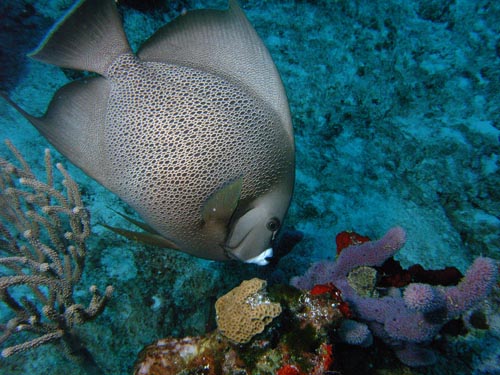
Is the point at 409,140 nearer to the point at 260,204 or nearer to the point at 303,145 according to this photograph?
the point at 303,145

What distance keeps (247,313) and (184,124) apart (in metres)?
1.13

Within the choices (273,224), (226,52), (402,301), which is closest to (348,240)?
(402,301)

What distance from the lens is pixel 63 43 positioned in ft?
5.82

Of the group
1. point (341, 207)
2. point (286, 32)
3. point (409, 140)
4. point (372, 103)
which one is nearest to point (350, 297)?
point (341, 207)

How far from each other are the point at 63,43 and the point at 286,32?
366cm

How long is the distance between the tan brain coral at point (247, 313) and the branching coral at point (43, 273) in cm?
94

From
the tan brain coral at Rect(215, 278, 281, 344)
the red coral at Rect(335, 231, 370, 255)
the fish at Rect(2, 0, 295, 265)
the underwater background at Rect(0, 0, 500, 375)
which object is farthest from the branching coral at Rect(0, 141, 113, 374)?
the red coral at Rect(335, 231, 370, 255)

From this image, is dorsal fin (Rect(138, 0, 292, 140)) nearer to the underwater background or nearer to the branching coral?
the branching coral

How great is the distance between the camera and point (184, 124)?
1.85m

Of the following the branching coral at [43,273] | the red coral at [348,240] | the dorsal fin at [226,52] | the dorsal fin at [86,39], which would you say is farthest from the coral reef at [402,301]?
the dorsal fin at [86,39]

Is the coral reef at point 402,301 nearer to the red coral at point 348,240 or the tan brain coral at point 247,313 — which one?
the red coral at point 348,240

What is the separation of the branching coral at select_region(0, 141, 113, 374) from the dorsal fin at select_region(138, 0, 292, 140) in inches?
45.9

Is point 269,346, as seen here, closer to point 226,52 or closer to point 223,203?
point 223,203

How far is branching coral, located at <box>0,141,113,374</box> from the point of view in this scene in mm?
2018
